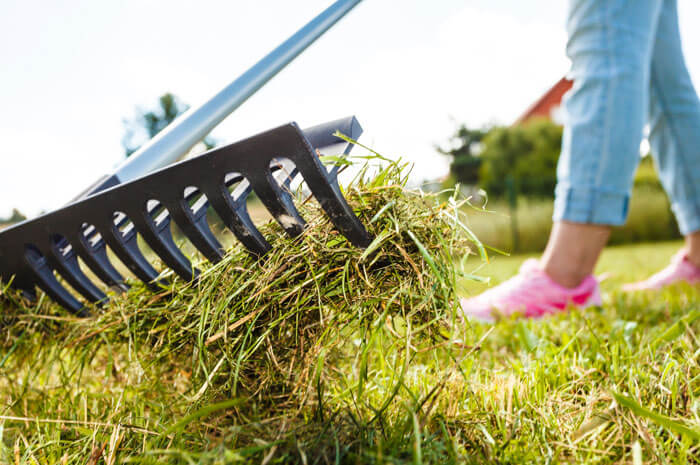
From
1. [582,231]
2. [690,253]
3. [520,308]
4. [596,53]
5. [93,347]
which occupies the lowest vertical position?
[690,253]

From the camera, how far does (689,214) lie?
7.22 feet

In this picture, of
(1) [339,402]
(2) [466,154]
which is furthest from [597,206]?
(2) [466,154]

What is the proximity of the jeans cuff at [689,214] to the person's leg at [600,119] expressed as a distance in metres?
0.73

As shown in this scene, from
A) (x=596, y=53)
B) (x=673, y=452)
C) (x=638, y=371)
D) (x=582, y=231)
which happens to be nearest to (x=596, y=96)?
(x=596, y=53)

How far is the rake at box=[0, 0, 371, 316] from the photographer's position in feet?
2.48

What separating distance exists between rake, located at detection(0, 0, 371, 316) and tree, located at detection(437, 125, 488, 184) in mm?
29157

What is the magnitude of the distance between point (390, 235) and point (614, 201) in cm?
130

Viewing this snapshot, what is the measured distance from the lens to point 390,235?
75cm

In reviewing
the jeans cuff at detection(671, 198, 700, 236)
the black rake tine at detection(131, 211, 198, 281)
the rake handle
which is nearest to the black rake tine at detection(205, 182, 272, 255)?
the black rake tine at detection(131, 211, 198, 281)

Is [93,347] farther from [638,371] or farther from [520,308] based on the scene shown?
[520,308]

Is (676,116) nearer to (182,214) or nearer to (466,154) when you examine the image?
(182,214)

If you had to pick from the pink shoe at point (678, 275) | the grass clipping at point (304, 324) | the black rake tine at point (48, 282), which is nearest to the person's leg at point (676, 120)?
the pink shoe at point (678, 275)

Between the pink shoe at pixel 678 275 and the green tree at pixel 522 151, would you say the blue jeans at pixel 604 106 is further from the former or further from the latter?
the green tree at pixel 522 151

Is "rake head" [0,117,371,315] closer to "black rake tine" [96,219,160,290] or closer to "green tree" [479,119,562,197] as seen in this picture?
"black rake tine" [96,219,160,290]
